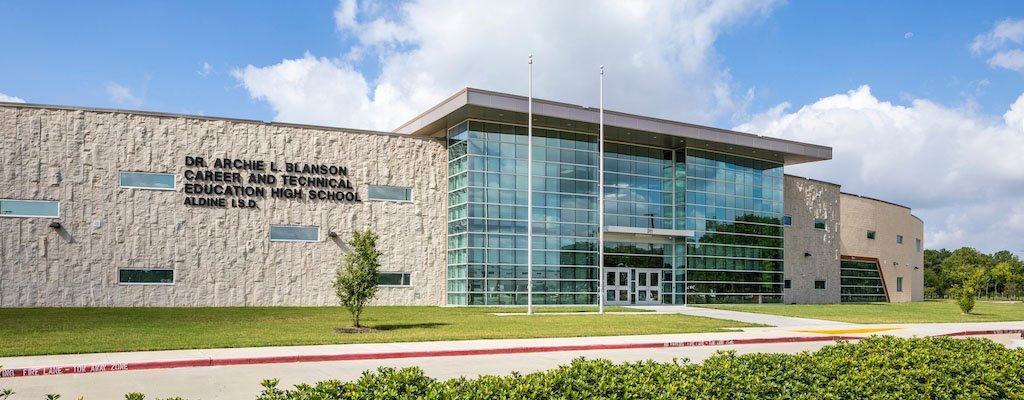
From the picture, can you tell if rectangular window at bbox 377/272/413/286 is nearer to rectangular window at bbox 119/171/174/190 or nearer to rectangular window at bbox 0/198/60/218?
rectangular window at bbox 119/171/174/190

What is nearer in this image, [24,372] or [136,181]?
[24,372]

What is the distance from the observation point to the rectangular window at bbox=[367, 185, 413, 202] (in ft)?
130

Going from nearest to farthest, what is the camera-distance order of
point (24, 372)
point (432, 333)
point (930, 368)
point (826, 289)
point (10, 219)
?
point (930, 368)
point (24, 372)
point (432, 333)
point (10, 219)
point (826, 289)

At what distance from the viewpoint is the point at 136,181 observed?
3469 cm

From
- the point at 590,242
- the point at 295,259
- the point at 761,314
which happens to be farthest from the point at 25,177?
the point at 761,314

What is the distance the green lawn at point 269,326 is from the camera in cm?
1909

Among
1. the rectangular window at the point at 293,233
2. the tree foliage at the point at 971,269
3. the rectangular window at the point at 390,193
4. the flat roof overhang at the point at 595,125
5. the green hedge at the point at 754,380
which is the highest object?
the flat roof overhang at the point at 595,125

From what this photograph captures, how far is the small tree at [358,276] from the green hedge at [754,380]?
1650 cm

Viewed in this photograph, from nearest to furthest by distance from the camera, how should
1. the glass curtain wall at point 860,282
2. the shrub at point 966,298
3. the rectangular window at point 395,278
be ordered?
1. the rectangular window at point 395,278
2. the shrub at point 966,298
3. the glass curtain wall at point 860,282

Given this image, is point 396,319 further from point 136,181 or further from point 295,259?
point 136,181

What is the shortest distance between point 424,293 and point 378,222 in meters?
4.37

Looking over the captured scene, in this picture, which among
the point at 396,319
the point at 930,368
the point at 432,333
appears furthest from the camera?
the point at 396,319

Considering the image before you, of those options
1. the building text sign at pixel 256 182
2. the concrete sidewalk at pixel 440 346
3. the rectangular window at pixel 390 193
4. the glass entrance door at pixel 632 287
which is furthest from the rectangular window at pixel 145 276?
the glass entrance door at pixel 632 287

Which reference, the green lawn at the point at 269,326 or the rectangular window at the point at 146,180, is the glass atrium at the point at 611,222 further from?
the rectangular window at the point at 146,180
